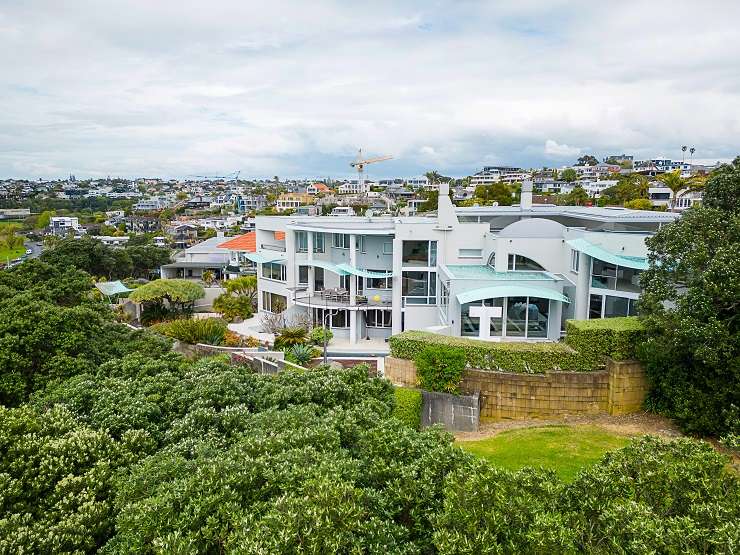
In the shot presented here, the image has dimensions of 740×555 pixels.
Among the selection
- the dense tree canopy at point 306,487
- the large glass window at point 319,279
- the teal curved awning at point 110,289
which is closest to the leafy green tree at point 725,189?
the dense tree canopy at point 306,487

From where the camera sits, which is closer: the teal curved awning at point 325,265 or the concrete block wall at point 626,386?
the concrete block wall at point 626,386

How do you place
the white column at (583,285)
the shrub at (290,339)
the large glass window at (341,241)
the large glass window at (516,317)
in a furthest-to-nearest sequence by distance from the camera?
1. the large glass window at (341,241)
2. the shrub at (290,339)
3. the large glass window at (516,317)
4. the white column at (583,285)

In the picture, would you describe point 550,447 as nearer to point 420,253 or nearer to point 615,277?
point 615,277

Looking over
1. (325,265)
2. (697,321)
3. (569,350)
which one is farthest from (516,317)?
(325,265)

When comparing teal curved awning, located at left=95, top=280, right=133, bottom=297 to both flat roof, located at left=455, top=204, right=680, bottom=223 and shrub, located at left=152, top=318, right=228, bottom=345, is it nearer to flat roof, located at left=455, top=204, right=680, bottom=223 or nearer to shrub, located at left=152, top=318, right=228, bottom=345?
shrub, located at left=152, top=318, right=228, bottom=345

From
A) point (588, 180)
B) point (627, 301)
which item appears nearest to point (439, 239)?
point (627, 301)

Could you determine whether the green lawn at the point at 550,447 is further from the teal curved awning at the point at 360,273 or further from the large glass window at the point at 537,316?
the teal curved awning at the point at 360,273
